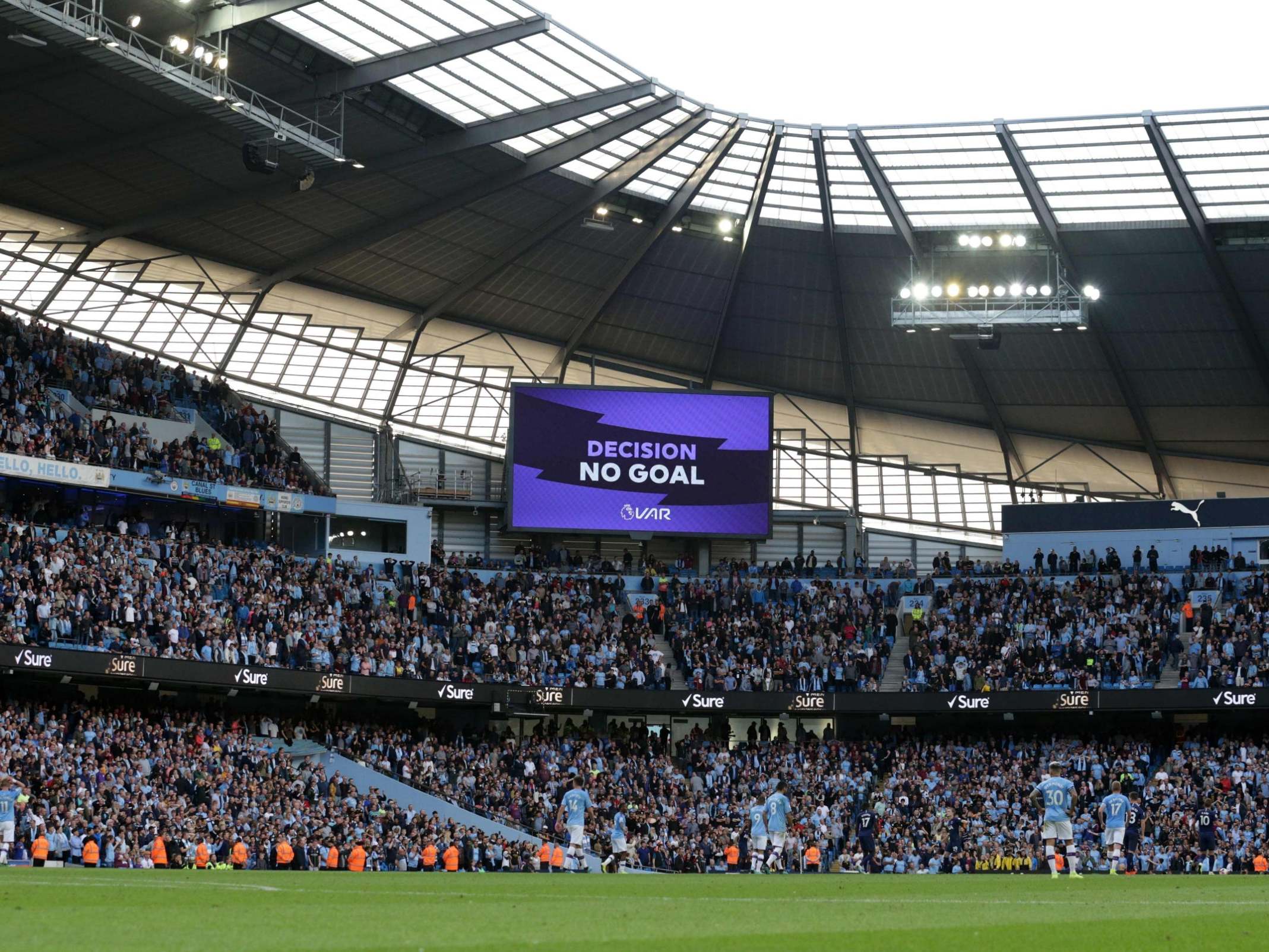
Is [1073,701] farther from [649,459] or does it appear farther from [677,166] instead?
[677,166]

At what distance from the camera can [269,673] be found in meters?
42.1

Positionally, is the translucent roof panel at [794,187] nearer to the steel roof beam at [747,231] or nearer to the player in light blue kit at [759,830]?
the steel roof beam at [747,231]

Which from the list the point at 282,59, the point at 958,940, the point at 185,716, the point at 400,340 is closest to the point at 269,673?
the point at 185,716

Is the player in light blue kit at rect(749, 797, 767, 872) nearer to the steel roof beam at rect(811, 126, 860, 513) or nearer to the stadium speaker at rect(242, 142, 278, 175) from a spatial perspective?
the stadium speaker at rect(242, 142, 278, 175)

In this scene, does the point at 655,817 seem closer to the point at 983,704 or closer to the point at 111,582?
the point at 983,704

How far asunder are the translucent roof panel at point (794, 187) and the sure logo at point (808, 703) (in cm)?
1503

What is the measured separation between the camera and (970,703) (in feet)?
155

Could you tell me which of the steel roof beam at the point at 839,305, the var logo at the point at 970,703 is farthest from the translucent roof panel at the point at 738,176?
the var logo at the point at 970,703

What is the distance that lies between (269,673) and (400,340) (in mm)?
19507

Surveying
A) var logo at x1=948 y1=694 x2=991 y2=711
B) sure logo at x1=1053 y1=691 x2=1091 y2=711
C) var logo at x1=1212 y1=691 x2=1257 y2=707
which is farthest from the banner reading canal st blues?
var logo at x1=1212 y1=691 x2=1257 y2=707

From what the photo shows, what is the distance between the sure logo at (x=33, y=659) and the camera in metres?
36.5

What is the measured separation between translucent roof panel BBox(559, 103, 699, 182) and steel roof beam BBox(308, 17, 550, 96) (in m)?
6.11

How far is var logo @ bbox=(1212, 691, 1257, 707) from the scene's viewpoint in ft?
145

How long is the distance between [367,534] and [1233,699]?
2816 cm
